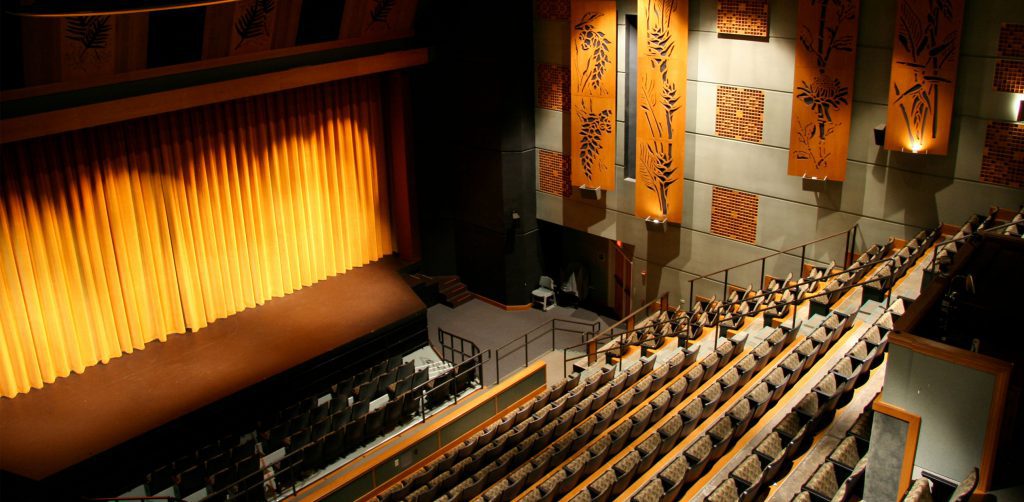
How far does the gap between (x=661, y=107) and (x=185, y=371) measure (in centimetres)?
748

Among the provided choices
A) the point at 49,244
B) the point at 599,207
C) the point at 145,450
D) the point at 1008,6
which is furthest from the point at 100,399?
the point at 1008,6

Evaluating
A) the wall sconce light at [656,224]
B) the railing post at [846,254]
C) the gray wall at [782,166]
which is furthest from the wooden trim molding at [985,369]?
the wall sconce light at [656,224]

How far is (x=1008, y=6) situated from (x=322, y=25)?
28.1ft

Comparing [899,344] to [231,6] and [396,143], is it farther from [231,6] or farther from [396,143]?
[396,143]

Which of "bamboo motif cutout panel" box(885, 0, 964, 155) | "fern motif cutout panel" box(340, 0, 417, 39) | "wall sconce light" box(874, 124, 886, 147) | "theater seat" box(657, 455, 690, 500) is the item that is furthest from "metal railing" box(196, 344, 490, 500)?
"bamboo motif cutout panel" box(885, 0, 964, 155)

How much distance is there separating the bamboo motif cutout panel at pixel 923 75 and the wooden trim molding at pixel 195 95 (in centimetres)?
704

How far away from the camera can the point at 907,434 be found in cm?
538

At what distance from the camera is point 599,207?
1362 centimetres

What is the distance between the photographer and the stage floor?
1002 centimetres

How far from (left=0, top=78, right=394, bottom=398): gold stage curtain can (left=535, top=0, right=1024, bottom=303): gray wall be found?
3.45 meters

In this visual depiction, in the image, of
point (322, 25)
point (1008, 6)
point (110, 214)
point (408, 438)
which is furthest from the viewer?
point (322, 25)

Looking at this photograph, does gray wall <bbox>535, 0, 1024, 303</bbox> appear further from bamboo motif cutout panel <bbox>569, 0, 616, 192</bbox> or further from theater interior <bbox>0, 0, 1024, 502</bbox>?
bamboo motif cutout panel <bbox>569, 0, 616, 192</bbox>

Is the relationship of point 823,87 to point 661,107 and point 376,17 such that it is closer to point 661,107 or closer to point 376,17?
point 661,107

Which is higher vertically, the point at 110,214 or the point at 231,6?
the point at 231,6
